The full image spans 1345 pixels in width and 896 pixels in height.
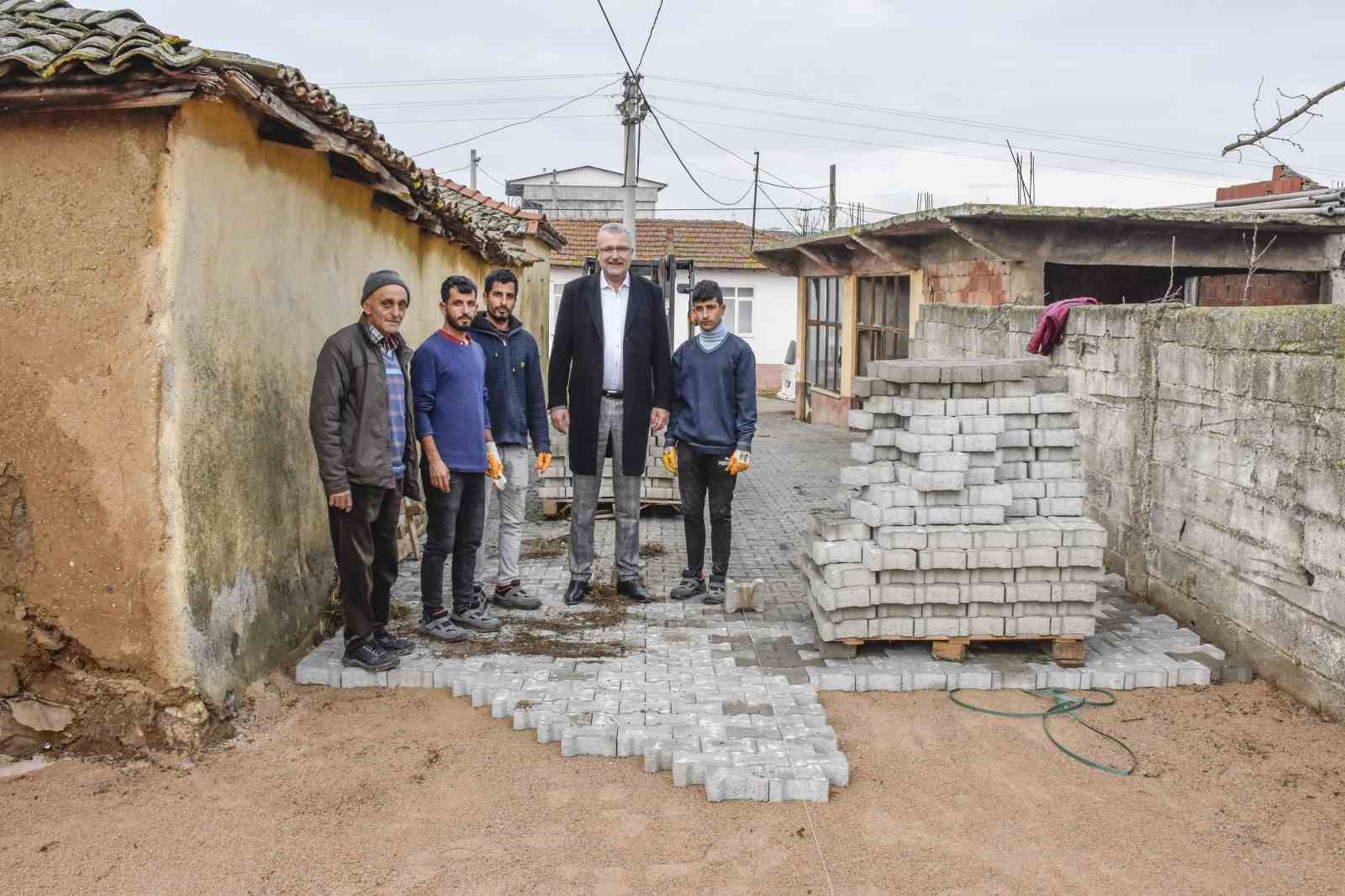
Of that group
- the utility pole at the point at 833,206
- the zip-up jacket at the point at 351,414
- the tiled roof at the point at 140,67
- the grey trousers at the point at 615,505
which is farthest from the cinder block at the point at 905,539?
the utility pole at the point at 833,206

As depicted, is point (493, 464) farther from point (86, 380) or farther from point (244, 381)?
point (86, 380)

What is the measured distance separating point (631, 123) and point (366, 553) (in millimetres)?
16182

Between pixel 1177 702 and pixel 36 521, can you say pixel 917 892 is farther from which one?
pixel 36 521

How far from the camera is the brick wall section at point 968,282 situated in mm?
12281

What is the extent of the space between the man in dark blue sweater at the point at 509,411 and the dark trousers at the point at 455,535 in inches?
5.1

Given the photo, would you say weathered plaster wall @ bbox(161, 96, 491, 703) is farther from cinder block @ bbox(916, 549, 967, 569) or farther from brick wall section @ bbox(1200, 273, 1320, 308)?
brick wall section @ bbox(1200, 273, 1320, 308)

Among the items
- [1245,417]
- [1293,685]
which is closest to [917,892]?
[1293,685]

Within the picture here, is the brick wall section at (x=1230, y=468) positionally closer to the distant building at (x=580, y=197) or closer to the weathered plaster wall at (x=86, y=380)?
the weathered plaster wall at (x=86, y=380)

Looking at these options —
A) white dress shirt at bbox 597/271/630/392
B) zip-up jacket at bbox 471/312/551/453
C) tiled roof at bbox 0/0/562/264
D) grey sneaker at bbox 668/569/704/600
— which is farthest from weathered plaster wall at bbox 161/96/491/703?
grey sneaker at bbox 668/569/704/600

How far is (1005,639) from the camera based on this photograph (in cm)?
573

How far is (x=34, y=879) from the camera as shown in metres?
3.76

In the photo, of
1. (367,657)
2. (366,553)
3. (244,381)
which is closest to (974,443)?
(366,553)

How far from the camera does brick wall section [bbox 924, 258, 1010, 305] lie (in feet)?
40.3

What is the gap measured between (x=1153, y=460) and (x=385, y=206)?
5542mm
